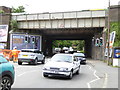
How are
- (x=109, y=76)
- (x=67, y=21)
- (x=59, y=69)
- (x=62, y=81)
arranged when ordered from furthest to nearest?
(x=67, y=21) → (x=109, y=76) → (x=59, y=69) → (x=62, y=81)

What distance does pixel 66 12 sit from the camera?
105 ft

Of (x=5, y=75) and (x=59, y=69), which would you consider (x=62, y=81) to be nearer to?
(x=59, y=69)

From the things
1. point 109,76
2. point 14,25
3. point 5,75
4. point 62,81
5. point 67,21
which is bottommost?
point 109,76

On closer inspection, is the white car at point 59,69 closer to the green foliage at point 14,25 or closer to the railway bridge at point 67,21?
the railway bridge at point 67,21

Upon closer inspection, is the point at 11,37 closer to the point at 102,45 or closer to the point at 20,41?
the point at 20,41

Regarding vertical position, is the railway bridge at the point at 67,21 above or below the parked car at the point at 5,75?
above

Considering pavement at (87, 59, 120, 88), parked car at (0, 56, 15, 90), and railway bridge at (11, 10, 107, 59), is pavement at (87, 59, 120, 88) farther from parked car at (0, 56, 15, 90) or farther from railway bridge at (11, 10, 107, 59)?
railway bridge at (11, 10, 107, 59)

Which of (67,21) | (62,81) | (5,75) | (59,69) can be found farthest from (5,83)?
(67,21)

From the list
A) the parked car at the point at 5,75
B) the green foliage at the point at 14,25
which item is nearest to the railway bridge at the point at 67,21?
the green foliage at the point at 14,25

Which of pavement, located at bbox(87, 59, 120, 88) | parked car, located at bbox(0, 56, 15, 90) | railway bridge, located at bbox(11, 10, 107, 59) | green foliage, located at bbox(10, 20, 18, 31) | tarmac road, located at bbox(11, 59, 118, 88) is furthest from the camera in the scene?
green foliage, located at bbox(10, 20, 18, 31)

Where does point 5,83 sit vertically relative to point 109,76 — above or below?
above

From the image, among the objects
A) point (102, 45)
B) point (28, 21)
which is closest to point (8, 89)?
point (102, 45)

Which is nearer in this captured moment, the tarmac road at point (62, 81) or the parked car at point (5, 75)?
the parked car at point (5, 75)

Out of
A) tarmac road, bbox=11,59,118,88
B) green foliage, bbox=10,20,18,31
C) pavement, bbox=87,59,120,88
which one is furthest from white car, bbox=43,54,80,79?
green foliage, bbox=10,20,18,31
